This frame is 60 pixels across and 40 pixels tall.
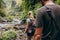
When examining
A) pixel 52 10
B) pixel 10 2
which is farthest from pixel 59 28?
pixel 10 2

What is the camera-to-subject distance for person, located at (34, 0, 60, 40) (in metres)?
3.79

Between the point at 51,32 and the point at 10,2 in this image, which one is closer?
the point at 51,32

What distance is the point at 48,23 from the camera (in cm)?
385

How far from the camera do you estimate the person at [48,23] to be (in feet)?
12.5

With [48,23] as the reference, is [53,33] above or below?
below

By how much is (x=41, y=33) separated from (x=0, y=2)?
32855 mm

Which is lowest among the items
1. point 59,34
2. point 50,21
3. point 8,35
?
point 8,35

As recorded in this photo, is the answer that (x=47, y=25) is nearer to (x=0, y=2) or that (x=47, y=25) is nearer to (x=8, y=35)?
(x=8, y=35)

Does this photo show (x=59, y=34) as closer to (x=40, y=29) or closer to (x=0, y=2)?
(x=40, y=29)

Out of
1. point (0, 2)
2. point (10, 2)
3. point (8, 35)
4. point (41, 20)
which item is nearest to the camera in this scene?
point (41, 20)

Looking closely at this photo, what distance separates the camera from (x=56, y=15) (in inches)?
153

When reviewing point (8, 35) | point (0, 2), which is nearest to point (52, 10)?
point (8, 35)

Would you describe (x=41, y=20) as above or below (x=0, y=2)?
above

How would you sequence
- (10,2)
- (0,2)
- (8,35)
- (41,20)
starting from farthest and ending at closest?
(10,2), (0,2), (8,35), (41,20)
